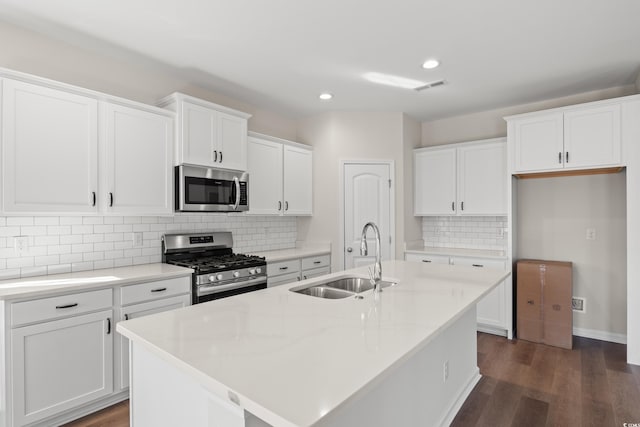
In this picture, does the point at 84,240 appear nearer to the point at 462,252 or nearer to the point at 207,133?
the point at 207,133

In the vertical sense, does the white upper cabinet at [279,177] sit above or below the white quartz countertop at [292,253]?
above

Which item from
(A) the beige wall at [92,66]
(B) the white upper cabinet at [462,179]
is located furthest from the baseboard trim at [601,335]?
(A) the beige wall at [92,66]

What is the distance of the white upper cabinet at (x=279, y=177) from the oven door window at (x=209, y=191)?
38cm

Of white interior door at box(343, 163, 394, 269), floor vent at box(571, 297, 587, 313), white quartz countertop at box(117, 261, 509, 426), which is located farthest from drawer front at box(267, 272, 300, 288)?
floor vent at box(571, 297, 587, 313)

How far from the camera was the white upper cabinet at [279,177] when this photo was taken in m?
3.90

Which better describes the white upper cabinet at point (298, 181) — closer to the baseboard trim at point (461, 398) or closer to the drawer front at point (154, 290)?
the drawer front at point (154, 290)

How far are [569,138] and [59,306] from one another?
4501 mm

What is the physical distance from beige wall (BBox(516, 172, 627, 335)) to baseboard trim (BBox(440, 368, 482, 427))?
6.29ft

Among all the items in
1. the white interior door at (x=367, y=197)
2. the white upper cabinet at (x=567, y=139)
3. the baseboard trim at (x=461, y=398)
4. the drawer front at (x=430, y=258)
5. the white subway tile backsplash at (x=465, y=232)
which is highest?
the white upper cabinet at (x=567, y=139)

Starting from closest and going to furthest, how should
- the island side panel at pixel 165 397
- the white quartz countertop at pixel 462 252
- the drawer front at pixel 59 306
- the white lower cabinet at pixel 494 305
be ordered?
the island side panel at pixel 165 397 < the drawer front at pixel 59 306 < the white lower cabinet at pixel 494 305 < the white quartz countertop at pixel 462 252

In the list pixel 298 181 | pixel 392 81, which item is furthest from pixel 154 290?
pixel 392 81

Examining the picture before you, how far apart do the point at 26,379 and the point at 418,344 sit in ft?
7.70

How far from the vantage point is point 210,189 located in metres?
3.32

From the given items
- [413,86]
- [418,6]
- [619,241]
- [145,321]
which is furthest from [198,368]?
[619,241]
